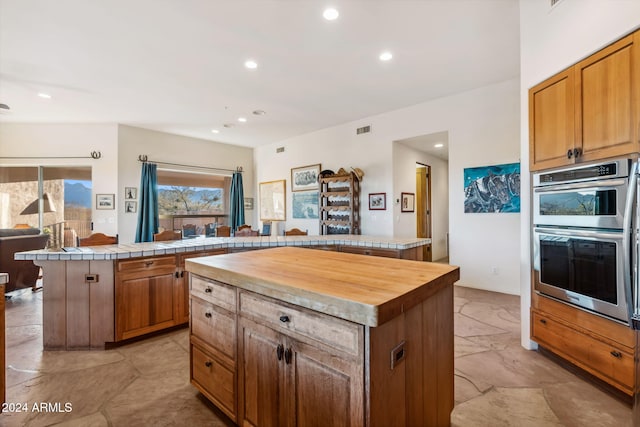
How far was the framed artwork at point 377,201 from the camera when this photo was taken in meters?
5.23

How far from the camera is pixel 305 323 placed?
1101mm

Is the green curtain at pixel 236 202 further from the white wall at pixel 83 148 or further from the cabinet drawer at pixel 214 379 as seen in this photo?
the cabinet drawer at pixel 214 379

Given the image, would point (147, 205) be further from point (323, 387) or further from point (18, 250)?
point (323, 387)

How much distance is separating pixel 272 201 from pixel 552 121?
6099 millimetres

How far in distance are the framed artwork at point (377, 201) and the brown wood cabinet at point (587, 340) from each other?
3.07 meters

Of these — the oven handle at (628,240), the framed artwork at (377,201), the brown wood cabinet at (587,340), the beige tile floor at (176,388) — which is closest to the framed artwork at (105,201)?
the beige tile floor at (176,388)

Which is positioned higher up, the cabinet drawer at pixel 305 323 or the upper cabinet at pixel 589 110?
the upper cabinet at pixel 589 110

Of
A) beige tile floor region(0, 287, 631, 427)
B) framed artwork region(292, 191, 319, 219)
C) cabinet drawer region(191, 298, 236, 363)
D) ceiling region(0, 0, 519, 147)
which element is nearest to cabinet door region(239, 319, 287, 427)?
cabinet drawer region(191, 298, 236, 363)

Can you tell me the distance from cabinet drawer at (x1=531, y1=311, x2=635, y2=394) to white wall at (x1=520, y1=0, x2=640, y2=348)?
0.17 metres

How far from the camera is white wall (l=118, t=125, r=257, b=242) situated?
5727 mm

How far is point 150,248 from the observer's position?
108 inches

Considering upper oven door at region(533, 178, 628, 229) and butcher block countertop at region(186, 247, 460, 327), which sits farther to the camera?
upper oven door at region(533, 178, 628, 229)

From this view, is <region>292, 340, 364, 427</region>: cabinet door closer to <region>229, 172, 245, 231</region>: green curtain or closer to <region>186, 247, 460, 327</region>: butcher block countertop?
<region>186, 247, 460, 327</region>: butcher block countertop

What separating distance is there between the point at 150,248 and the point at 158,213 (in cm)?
406
